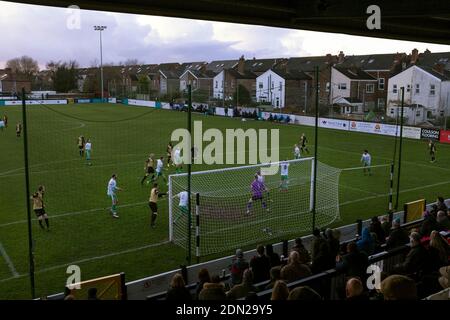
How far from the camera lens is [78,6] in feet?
32.4

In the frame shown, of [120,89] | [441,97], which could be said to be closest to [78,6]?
[441,97]

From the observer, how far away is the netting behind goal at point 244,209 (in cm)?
1515

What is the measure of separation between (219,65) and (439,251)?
9048 cm

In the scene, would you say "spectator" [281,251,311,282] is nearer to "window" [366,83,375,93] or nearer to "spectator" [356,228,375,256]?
"spectator" [356,228,375,256]

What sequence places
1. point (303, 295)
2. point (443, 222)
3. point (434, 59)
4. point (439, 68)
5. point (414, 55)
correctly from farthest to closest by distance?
point (414, 55)
point (434, 59)
point (439, 68)
point (443, 222)
point (303, 295)

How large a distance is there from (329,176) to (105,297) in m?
15.2

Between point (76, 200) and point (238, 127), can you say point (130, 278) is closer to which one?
point (76, 200)

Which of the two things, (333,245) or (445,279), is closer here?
(445,279)

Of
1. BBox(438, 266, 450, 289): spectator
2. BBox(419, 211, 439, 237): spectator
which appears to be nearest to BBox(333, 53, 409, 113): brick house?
BBox(419, 211, 439, 237): spectator

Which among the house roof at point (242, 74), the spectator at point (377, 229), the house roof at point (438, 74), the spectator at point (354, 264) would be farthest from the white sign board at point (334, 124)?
the spectator at point (354, 264)

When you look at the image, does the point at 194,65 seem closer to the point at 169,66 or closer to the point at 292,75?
the point at 169,66

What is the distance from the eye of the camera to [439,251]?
7789 mm

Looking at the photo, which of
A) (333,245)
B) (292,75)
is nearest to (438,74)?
(292,75)

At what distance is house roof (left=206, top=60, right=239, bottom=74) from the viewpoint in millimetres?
90988
